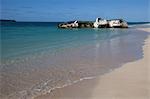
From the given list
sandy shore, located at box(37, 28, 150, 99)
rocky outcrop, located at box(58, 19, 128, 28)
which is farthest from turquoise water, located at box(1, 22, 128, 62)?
rocky outcrop, located at box(58, 19, 128, 28)

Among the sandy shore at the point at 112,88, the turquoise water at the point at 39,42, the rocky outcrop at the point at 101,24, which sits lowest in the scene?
the rocky outcrop at the point at 101,24

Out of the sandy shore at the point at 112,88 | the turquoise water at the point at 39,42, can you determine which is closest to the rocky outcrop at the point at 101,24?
the turquoise water at the point at 39,42

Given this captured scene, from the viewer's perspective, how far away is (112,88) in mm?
4762

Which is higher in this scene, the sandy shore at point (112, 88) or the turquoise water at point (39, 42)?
the sandy shore at point (112, 88)

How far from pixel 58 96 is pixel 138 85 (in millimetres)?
1352

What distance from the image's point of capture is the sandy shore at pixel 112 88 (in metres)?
4.36

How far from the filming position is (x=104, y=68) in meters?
6.92

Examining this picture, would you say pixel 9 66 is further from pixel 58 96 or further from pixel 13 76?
pixel 58 96

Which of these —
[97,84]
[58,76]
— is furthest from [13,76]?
[97,84]

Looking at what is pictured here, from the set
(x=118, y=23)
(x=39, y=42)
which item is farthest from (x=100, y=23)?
(x=39, y=42)

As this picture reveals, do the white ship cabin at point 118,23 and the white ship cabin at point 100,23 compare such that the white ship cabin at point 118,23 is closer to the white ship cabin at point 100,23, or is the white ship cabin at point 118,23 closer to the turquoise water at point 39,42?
the white ship cabin at point 100,23

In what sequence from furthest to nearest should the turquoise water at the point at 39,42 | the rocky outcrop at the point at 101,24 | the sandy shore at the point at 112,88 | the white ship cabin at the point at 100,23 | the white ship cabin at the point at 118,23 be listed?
the white ship cabin at the point at 100,23, the rocky outcrop at the point at 101,24, the white ship cabin at the point at 118,23, the turquoise water at the point at 39,42, the sandy shore at the point at 112,88

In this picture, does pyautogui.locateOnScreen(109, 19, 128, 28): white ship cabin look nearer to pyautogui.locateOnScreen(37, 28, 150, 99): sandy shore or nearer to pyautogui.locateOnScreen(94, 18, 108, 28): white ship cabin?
pyautogui.locateOnScreen(94, 18, 108, 28): white ship cabin

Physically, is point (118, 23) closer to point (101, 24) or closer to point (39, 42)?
point (101, 24)
